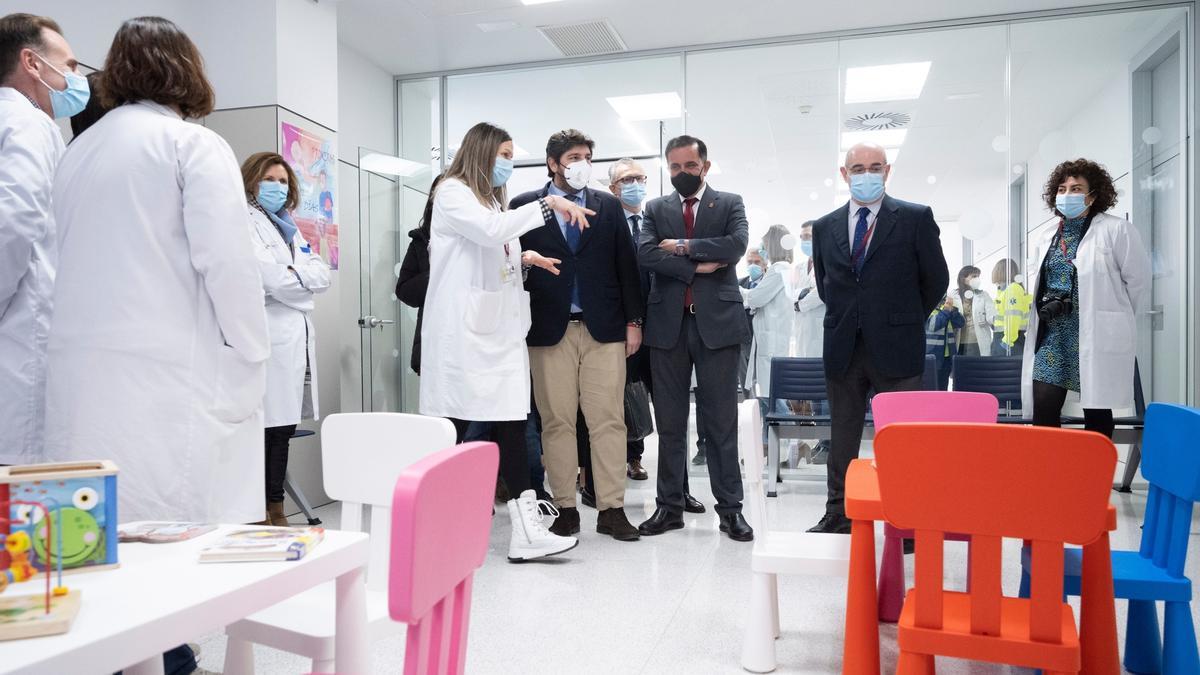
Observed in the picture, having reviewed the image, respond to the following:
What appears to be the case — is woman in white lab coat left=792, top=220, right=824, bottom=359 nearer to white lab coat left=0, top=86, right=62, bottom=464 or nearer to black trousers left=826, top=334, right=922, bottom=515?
black trousers left=826, top=334, right=922, bottom=515

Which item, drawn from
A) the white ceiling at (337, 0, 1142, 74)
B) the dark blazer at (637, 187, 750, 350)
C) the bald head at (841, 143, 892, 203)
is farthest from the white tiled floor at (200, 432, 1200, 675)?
the white ceiling at (337, 0, 1142, 74)

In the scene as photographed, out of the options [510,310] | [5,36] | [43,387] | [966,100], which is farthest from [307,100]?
[966,100]

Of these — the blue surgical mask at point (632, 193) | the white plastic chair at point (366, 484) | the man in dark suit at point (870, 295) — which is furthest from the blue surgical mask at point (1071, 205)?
the white plastic chair at point (366, 484)

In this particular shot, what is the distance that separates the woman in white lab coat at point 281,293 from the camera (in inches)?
135

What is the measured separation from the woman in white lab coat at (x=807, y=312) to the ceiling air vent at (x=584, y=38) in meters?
1.76

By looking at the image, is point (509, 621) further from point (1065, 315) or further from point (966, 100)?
point (966, 100)

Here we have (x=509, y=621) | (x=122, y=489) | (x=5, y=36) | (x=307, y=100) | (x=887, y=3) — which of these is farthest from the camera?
(x=887, y=3)

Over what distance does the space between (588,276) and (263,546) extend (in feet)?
→ 8.14

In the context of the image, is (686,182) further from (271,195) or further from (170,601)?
(170,601)

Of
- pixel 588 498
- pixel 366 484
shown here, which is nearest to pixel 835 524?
pixel 588 498

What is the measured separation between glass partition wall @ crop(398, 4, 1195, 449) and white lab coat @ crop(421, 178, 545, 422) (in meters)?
2.28

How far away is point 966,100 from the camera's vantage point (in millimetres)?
5000

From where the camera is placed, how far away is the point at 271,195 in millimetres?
3482

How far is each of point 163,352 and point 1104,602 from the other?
2018 millimetres
